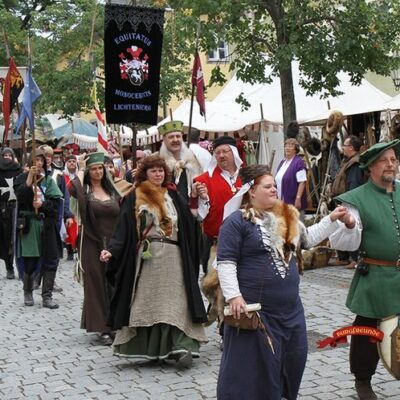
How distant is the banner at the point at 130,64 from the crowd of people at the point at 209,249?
27.8 inches

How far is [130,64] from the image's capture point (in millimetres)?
8734

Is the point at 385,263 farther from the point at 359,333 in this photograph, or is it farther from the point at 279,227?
the point at 279,227

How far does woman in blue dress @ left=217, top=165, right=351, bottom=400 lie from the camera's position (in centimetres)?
485

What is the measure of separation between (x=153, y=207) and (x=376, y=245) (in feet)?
7.14

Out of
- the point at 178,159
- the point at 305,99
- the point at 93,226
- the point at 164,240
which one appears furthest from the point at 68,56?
the point at 164,240

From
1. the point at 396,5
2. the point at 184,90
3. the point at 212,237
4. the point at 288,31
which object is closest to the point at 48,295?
the point at 212,237

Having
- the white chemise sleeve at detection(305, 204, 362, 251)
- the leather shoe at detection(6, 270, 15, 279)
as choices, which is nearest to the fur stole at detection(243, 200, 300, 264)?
the white chemise sleeve at detection(305, 204, 362, 251)

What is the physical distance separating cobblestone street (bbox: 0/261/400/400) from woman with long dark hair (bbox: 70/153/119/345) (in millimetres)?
438

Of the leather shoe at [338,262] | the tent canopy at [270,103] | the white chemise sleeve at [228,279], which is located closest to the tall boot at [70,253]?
the leather shoe at [338,262]

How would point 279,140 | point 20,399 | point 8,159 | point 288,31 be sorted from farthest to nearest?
point 279,140, point 288,31, point 8,159, point 20,399

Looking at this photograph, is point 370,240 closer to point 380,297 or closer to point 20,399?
point 380,297

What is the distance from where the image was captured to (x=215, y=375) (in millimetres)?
6566

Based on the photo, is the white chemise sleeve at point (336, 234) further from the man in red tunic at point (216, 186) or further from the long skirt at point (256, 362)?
the man in red tunic at point (216, 186)

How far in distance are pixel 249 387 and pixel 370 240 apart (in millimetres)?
1279
